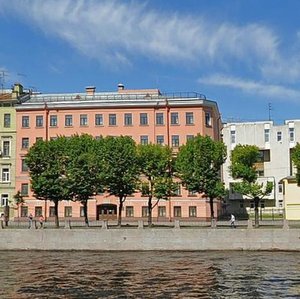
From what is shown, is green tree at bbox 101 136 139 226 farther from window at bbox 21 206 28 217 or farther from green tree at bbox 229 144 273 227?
window at bbox 21 206 28 217

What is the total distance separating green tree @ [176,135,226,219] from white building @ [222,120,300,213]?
29652mm

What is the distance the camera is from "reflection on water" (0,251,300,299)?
29062mm

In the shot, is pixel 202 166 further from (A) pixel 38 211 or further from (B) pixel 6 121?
(B) pixel 6 121

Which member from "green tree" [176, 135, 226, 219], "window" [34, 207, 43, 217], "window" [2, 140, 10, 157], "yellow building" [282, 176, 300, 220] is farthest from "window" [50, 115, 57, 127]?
"yellow building" [282, 176, 300, 220]

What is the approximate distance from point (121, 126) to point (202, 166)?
70.2ft

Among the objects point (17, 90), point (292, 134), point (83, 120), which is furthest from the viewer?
point (292, 134)

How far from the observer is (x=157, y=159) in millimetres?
58531

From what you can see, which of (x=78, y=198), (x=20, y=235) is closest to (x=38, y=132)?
(x=78, y=198)

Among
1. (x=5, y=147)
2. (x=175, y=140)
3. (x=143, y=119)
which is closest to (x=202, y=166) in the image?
(x=175, y=140)

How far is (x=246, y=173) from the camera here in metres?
55.4

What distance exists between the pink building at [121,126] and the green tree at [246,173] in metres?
18.1

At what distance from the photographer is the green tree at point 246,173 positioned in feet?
180

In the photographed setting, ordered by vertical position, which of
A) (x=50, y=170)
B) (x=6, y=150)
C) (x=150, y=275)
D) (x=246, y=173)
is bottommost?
(x=150, y=275)

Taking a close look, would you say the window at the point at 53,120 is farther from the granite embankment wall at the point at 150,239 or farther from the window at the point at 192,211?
the granite embankment wall at the point at 150,239
